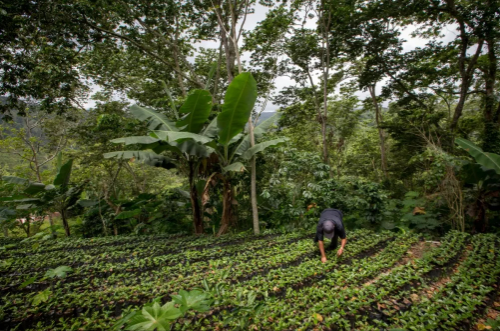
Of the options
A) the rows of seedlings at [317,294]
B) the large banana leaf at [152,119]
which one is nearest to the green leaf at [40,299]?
the rows of seedlings at [317,294]

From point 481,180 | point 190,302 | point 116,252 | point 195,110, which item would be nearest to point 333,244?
point 190,302

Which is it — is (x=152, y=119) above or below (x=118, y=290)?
above

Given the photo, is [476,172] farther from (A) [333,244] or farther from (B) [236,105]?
(B) [236,105]

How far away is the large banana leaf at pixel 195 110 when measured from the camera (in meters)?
4.96

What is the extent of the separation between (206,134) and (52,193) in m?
4.62

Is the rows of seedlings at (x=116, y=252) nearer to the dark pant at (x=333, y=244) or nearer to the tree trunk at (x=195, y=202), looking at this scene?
the tree trunk at (x=195, y=202)

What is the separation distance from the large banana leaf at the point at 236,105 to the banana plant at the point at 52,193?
4258 mm

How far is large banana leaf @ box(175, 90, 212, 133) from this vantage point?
195 inches

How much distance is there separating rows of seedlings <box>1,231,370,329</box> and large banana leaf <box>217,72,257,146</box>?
101 inches

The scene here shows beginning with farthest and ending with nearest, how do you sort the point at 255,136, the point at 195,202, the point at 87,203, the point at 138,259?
1. the point at 87,203
2. the point at 255,136
3. the point at 195,202
4. the point at 138,259

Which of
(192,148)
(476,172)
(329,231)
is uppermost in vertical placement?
(192,148)

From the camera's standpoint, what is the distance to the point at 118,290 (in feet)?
10.7

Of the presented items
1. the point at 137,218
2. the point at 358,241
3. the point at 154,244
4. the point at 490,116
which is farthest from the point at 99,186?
the point at 490,116

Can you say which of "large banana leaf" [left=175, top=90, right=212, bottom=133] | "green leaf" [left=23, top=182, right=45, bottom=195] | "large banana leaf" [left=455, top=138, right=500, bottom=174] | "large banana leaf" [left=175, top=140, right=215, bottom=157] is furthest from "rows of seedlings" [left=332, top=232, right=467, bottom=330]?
"green leaf" [left=23, top=182, right=45, bottom=195]
